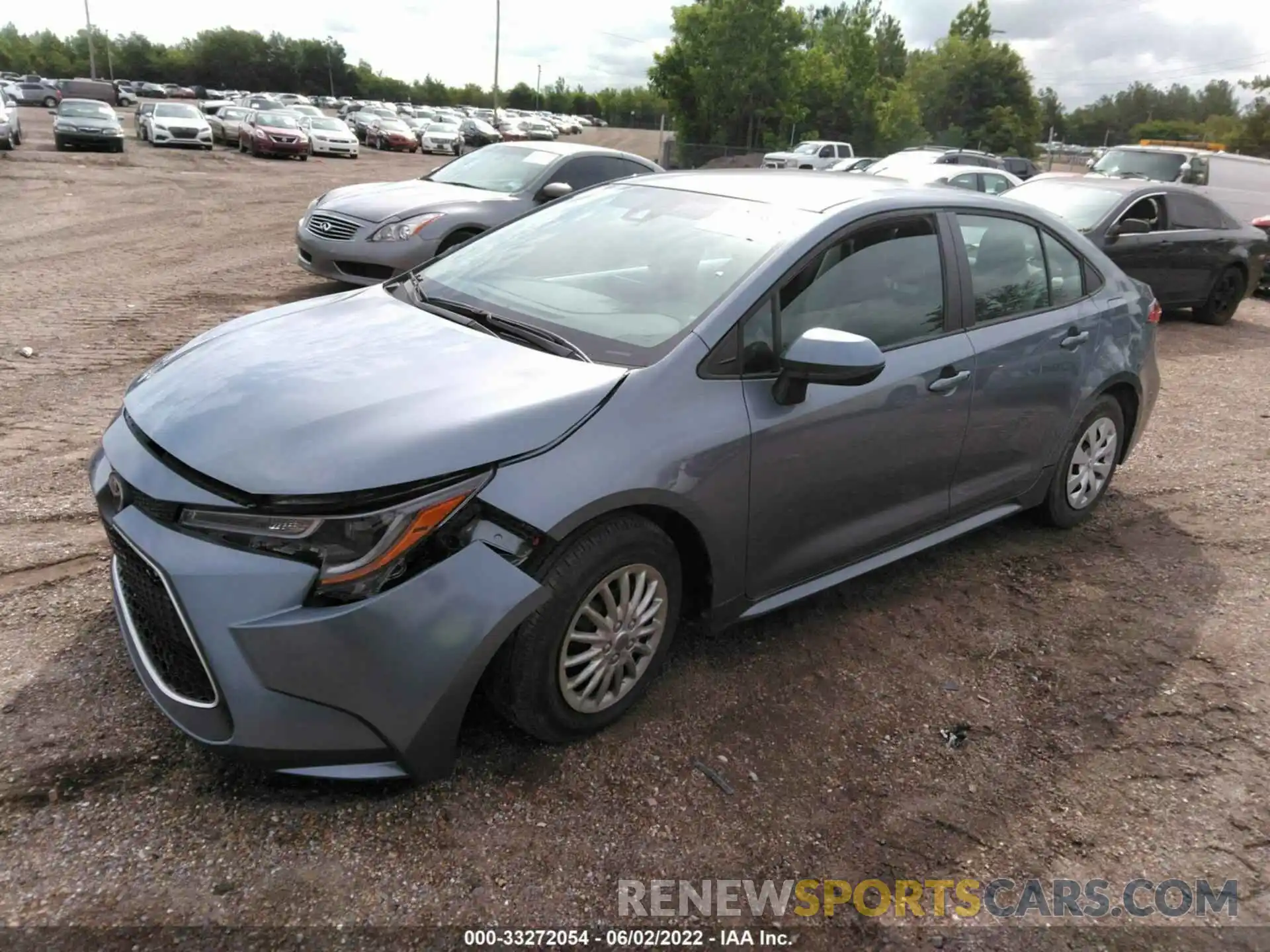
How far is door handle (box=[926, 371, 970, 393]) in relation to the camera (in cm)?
355

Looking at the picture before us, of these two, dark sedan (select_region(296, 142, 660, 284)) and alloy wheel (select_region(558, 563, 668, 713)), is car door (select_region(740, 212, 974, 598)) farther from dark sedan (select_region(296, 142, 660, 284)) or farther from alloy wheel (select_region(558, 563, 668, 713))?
dark sedan (select_region(296, 142, 660, 284))

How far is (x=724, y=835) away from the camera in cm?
256

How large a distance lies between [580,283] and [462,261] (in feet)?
2.32

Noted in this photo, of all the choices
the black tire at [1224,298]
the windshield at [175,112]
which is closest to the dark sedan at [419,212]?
the black tire at [1224,298]

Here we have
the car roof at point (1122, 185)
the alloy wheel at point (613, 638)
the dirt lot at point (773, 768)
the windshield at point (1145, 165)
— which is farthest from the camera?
the windshield at point (1145, 165)

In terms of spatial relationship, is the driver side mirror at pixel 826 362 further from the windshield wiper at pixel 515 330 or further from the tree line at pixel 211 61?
the tree line at pixel 211 61

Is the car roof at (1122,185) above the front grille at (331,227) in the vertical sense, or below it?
above

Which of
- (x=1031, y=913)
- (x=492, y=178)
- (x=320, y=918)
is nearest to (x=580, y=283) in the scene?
(x=320, y=918)

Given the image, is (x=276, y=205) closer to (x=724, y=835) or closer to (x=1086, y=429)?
(x=1086, y=429)

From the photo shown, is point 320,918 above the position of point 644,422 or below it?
below

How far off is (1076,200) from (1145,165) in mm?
5872

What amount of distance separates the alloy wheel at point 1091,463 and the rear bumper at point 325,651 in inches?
127

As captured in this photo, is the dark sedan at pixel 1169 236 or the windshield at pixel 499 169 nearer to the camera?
the windshield at pixel 499 169

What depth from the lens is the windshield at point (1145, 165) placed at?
45.9 ft
